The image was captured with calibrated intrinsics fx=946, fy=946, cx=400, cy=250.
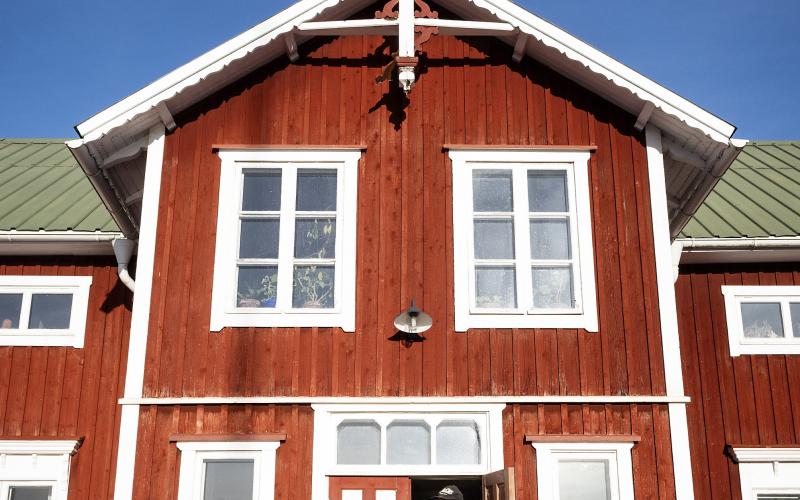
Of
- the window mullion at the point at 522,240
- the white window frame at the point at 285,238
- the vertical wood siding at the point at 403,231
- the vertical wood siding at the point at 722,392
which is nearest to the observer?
the vertical wood siding at the point at 403,231

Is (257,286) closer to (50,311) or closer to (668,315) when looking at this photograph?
(50,311)

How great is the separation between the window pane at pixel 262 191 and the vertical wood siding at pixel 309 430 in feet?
7.04

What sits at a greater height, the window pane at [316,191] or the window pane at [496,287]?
the window pane at [316,191]

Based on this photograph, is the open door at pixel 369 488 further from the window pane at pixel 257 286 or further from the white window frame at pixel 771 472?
the white window frame at pixel 771 472

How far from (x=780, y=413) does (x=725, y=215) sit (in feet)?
9.27

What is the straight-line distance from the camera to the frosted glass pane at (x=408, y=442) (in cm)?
934

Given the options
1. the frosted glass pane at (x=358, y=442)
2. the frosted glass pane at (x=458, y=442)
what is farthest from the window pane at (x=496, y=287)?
the frosted glass pane at (x=358, y=442)

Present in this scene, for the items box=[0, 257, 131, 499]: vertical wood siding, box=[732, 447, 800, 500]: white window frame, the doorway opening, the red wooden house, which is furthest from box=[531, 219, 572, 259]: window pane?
box=[0, 257, 131, 499]: vertical wood siding

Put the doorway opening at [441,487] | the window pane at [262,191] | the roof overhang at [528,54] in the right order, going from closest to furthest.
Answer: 1. the roof overhang at [528,54]
2. the window pane at [262,191]
3. the doorway opening at [441,487]

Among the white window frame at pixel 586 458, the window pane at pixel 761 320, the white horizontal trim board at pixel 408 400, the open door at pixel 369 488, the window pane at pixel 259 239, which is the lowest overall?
the open door at pixel 369 488

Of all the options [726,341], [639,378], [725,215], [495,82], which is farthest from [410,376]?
[725,215]

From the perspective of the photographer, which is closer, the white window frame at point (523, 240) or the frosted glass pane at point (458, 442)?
the frosted glass pane at point (458, 442)

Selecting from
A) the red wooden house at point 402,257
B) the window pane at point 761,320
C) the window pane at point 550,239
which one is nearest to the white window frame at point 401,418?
the red wooden house at point 402,257

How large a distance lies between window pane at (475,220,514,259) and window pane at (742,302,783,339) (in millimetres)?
3774
